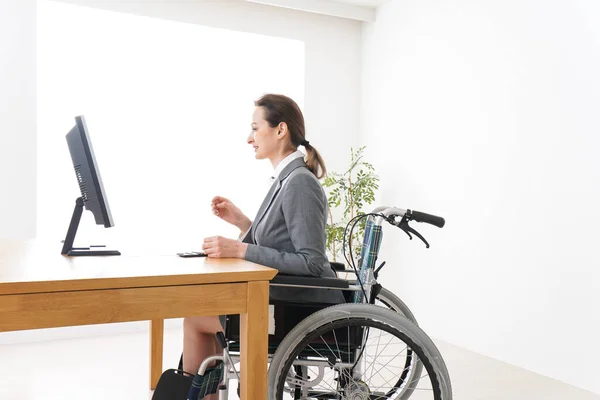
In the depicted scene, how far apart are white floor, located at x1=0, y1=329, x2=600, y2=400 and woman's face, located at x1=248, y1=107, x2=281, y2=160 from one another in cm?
123

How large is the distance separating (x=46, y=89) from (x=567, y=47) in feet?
10.2

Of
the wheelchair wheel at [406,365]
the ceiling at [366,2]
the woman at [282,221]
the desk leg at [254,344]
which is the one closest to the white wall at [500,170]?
the ceiling at [366,2]

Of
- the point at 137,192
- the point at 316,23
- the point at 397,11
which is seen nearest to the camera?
the point at 137,192

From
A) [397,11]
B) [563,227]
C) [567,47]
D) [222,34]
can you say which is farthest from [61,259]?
[397,11]

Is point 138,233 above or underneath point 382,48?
underneath

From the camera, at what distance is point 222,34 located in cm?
Answer: 436

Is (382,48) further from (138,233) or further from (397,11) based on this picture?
(138,233)

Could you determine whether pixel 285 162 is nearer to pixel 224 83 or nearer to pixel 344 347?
pixel 344 347

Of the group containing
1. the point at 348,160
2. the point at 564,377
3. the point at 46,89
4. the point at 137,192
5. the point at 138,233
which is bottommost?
the point at 564,377

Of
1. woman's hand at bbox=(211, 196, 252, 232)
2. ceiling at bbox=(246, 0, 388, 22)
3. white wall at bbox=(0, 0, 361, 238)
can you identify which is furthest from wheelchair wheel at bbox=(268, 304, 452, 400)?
ceiling at bbox=(246, 0, 388, 22)

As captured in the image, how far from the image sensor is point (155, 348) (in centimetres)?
256

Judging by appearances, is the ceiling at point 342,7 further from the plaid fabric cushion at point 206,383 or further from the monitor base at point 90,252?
the plaid fabric cushion at point 206,383

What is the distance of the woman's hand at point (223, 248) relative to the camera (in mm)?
1672

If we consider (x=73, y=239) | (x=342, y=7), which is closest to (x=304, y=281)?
(x=73, y=239)
